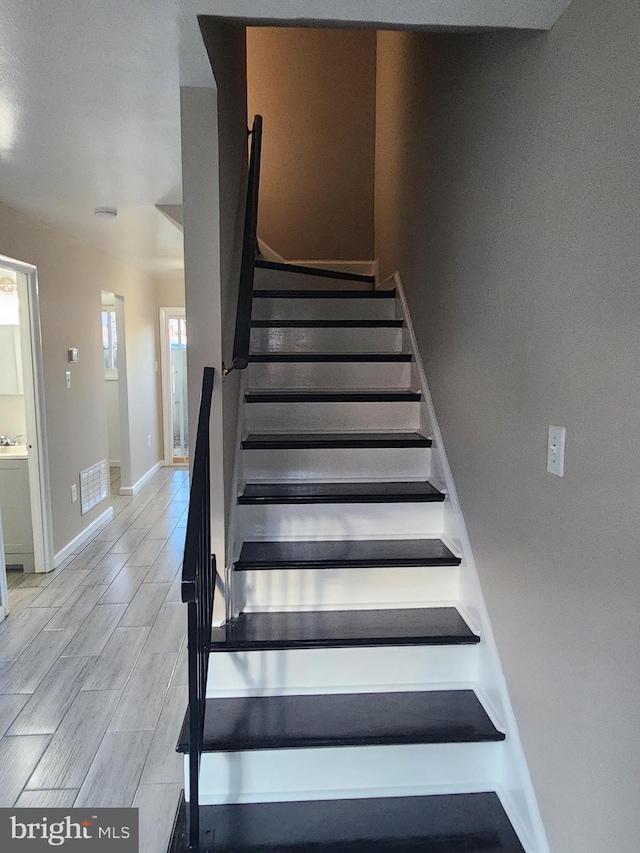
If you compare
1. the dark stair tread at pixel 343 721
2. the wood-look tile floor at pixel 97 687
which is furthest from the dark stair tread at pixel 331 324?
the dark stair tread at pixel 343 721

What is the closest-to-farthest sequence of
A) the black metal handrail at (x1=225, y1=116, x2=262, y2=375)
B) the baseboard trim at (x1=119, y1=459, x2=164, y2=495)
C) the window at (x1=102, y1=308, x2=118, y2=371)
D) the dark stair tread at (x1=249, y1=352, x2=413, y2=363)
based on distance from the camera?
the black metal handrail at (x1=225, y1=116, x2=262, y2=375) < the dark stair tread at (x1=249, y1=352, x2=413, y2=363) < the baseboard trim at (x1=119, y1=459, x2=164, y2=495) < the window at (x1=102, y1=308, x2=118, y2=371)

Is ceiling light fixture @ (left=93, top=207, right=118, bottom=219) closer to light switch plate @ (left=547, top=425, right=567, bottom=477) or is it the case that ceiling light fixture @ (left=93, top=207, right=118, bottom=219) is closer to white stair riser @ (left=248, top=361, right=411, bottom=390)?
white stair riser @ (left=248, top=361, right=411, bottom=390)

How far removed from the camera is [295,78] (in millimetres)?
4305

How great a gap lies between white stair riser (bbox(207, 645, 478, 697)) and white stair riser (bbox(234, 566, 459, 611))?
251mm

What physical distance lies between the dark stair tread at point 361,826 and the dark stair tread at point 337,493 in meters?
1.00

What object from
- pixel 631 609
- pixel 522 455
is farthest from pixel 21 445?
pixel 631 609

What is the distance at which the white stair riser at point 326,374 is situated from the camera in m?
2.88

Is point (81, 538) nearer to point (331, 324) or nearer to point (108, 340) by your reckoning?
point (331, 324)

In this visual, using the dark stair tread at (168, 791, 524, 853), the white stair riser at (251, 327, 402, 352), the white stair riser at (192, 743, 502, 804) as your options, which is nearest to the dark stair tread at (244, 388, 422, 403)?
the white stair riser at (251, 327, 402, 352)

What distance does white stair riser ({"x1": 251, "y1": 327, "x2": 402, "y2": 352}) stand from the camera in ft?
9.97

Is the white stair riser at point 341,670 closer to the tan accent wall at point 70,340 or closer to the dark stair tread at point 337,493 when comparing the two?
the dark stair tread at point 337,493

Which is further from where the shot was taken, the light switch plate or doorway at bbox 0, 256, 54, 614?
doorway at bbox 0, 256, 54, 614

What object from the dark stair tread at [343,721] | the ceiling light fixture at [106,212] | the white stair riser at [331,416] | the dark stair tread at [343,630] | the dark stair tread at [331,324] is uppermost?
the ceiling light fixture at [106,212]

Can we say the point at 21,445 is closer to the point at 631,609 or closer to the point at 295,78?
the point at 295,78
